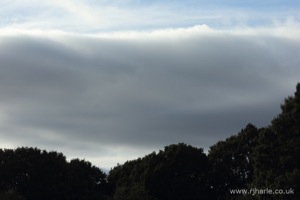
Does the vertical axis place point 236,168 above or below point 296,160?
above

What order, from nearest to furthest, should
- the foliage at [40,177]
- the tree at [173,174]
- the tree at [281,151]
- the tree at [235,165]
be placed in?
the tree at [281,151], the foliage at [40,177], the tree at [173,174], the tree at [235,165]

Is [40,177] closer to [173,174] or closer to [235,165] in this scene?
[173,174]

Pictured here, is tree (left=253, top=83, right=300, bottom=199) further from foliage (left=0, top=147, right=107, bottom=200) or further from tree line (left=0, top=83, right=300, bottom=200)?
foliage (left=0, top=147, right=107, bottom=200)

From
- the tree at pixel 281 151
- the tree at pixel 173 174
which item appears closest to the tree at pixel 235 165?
A: the tree at pixel 173 174

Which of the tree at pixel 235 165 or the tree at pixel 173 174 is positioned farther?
the tree at pixel 235 165

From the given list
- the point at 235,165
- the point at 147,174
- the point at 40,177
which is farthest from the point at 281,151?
the point at 40,177

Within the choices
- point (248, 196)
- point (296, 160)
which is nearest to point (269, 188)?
point (296, 160)

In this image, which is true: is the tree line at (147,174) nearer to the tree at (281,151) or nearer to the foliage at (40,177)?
the foliage at (40,177)

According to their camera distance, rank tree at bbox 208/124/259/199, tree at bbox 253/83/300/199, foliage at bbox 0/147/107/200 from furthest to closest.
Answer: tree at bbox 208/124/259/199, foliage at bbox 0/147/107/200, tree at bbox 253/83/300/199

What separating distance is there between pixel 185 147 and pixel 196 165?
415 cm

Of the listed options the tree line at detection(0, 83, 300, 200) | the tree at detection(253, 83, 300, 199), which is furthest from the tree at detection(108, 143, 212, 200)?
the tree at detection(253, 83, 300, 199)

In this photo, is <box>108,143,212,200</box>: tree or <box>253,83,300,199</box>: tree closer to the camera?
<box>253,83,300,199</box>: tree

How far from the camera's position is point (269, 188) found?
62594 millimetres

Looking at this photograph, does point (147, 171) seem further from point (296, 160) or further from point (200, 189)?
point (296, 160)
